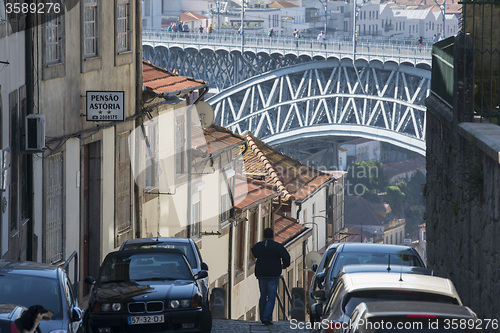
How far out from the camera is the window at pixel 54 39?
14.0m

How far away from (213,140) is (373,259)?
11698mm

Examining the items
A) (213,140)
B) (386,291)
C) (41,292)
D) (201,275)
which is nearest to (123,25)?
(213,140)

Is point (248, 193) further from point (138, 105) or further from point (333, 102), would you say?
point (333, 102)

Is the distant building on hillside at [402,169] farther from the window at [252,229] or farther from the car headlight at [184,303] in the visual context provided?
the car headlight at [184,303]

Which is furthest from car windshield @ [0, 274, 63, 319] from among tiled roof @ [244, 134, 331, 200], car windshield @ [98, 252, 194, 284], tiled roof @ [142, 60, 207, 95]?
tiled roof @ [244, 134, 331, 200]

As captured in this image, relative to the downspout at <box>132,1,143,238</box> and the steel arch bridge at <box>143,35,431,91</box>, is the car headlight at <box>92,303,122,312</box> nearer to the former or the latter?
the downspout at <box>132,1,143,238</box>

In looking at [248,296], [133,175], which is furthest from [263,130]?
[133,175]

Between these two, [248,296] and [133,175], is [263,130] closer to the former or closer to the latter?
[248,296]

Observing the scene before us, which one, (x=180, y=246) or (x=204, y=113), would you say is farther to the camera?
(x=204, y=113)

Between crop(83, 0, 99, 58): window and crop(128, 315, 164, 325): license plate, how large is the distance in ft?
22.1

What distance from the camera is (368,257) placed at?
36.1 feet

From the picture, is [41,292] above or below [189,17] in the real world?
below

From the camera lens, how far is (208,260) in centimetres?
2072

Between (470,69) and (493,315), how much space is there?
3.73 metres
